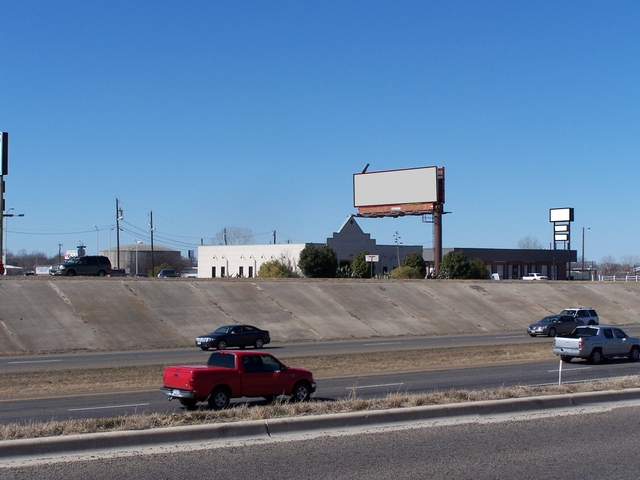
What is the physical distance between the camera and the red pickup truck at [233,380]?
606 inches

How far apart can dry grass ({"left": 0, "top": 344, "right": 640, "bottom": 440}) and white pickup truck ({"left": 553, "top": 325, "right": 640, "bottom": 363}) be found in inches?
74.6

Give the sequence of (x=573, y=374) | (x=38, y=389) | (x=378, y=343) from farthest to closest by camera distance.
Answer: (x=378, y=343), (x=573, y=374), (x=38, y=389)

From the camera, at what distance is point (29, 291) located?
43.0 metres

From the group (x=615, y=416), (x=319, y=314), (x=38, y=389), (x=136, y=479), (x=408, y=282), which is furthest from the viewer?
(x=408, y=282)

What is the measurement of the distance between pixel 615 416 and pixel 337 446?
17.2ft

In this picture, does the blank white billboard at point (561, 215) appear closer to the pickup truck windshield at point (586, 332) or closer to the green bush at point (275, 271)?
the green bush at point (275, 271)

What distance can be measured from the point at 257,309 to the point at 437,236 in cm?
3602

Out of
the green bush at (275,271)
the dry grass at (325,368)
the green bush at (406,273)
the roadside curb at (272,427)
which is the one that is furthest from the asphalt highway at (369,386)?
the green bush at (275,271)

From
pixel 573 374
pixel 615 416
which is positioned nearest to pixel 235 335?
pixel 573 374

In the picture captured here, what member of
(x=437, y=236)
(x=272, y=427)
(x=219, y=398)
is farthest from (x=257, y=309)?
(x=272, y=427)

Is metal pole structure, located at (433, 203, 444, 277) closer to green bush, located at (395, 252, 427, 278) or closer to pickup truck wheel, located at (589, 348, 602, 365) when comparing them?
green bush, located at (395, 252, 427, 278)

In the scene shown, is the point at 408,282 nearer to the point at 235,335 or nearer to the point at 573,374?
the point at 235,335

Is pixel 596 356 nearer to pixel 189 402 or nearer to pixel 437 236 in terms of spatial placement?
pixel 189 402

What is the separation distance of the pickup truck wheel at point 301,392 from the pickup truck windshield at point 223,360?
66.2 inches
